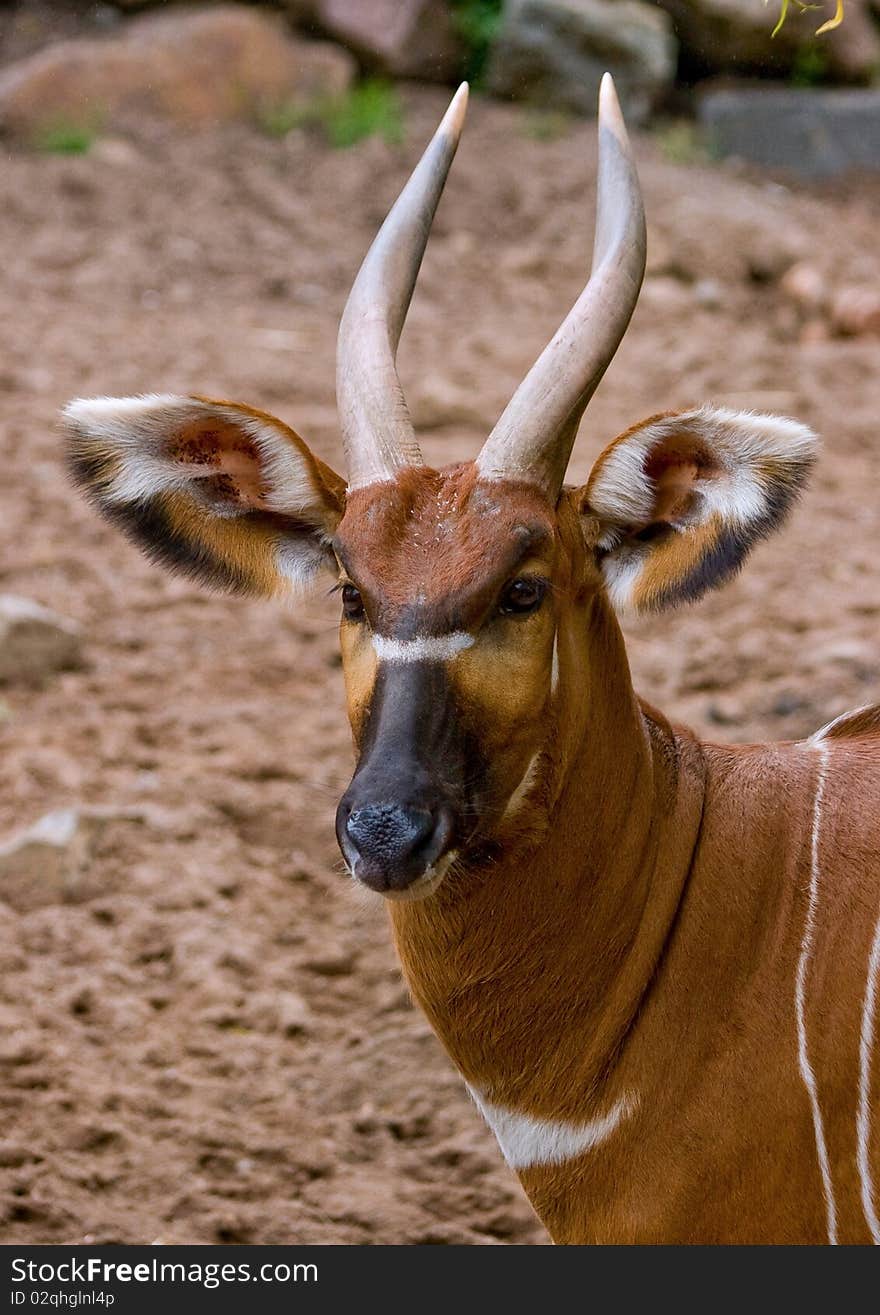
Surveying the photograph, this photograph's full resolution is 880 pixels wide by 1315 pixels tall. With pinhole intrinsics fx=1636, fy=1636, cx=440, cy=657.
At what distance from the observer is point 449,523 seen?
3.11m

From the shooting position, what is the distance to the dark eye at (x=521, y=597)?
3.07 meters

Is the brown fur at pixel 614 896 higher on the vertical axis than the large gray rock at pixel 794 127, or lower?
higher

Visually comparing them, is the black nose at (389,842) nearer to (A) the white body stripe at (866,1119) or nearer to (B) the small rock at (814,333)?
(A) the white body stripe at (866,1119)

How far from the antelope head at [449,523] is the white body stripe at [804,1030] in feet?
1.99

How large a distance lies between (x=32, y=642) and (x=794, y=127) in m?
8.60

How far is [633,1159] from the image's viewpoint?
3.20 m

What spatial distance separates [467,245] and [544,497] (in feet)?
27.2

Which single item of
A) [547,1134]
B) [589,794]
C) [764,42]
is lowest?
[764,42]

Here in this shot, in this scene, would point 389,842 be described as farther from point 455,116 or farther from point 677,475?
point 455,116

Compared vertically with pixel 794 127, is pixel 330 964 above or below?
above

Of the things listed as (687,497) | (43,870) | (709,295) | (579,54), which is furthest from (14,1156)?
(579,54)

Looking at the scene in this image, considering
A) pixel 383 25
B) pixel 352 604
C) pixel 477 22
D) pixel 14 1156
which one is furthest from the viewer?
pixel 477 22

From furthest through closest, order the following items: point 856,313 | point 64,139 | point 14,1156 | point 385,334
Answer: point 64,139
point 856,313
point 14,1156
point 385,334

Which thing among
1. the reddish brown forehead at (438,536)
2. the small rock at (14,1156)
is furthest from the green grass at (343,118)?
the reddish brown forehead at (438,536)
